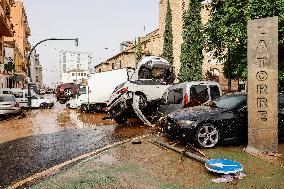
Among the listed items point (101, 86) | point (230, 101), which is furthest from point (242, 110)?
point (101, 86)

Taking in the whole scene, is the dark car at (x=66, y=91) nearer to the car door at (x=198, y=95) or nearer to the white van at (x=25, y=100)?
the white van at (x=25, y=100)

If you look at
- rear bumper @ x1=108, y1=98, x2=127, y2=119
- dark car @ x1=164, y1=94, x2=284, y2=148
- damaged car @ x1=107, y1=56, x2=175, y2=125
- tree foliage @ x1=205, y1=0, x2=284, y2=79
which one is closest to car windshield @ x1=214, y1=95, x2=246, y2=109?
dark car @ x1=164, y1=94, x2=284, y2=148

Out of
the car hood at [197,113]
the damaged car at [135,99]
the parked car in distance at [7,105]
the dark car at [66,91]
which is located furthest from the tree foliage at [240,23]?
the dark car at [66,91]

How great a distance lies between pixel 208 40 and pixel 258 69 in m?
13.3

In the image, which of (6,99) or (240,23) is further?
(6,99)

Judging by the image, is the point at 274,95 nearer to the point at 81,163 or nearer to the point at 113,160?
the point at 113,160

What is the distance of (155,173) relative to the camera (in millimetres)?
6426

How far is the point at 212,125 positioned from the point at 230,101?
4.13ft

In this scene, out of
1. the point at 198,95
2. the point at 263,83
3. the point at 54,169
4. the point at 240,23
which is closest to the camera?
the point at 54,169

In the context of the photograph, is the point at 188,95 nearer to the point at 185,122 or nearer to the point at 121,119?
the point at 185,122

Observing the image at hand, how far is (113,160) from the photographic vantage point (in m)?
7.58

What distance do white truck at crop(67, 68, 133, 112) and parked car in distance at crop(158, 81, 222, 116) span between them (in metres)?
7.34

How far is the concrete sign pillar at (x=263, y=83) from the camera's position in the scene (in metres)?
7.65

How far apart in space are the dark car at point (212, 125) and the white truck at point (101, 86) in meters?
10.9
